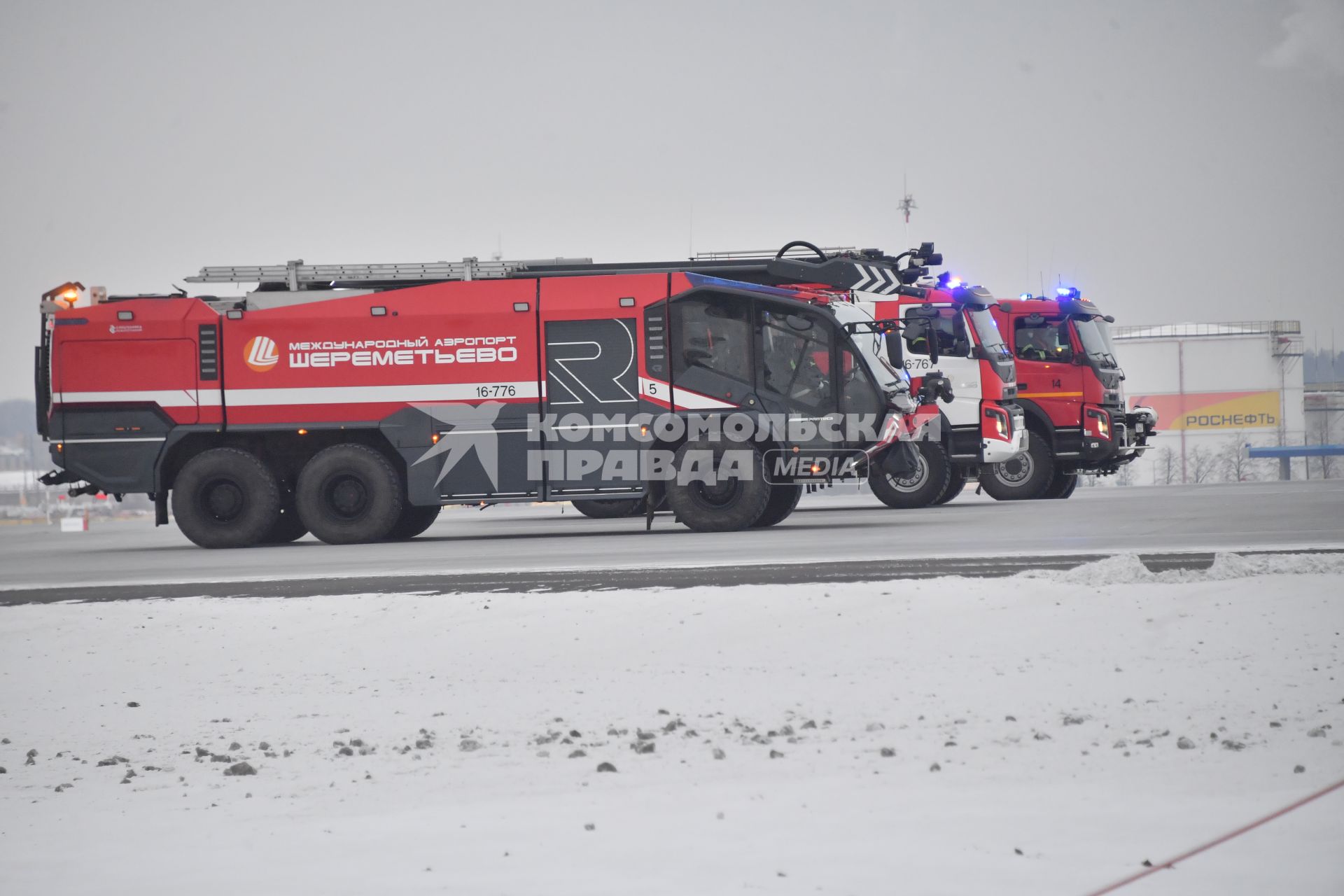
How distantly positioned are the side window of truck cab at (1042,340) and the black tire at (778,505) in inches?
264

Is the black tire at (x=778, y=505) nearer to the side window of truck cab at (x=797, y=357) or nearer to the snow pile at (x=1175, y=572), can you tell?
the side window of truck cab at (x=797, y=357)

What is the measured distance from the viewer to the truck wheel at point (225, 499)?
1748cm

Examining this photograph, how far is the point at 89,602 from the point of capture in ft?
37.0

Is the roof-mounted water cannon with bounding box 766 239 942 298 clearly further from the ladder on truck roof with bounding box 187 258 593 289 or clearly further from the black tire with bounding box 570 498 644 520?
the black tire with bounding box 570 498 644 520

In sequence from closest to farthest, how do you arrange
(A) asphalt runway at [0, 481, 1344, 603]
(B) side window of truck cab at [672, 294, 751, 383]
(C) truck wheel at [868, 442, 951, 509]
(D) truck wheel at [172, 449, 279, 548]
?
(A) asphalt runway at [0, 481, 1344, 603]
(B) side window of truck cab at [672, 294, 751, 383]
(D) truck wheel at [172, 449, 279, 548]
(C) truck wheel at [868, 442, 951, 509]

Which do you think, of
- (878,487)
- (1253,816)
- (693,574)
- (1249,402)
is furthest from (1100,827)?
(1249,402)

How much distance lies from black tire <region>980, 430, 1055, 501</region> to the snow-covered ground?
13.8 metres

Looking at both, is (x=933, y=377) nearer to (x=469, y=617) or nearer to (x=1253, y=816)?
(x=469, y=617)

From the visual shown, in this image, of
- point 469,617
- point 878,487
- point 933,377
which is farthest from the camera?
point 878,487

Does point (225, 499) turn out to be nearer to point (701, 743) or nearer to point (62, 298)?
point (62, 298)

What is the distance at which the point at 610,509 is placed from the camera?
75.9ft

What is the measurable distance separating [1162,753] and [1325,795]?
738mm

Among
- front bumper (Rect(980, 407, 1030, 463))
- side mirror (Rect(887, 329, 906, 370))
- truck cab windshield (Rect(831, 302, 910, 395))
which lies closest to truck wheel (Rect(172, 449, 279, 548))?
truck cab windshield (Rect(831, 302, 910, 395))

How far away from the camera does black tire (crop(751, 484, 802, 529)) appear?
59.4 ft
